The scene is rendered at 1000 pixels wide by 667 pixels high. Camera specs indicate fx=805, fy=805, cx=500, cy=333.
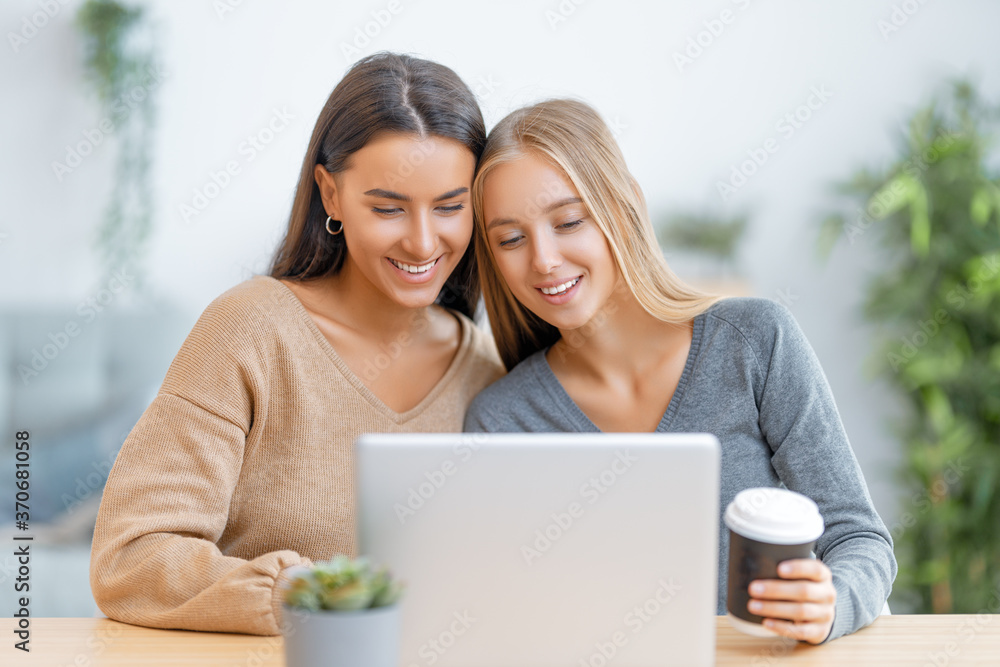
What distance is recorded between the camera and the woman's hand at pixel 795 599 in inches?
37.3

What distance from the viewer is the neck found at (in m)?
1.66

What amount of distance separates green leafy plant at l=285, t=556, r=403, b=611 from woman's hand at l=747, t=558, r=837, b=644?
17.3 inches

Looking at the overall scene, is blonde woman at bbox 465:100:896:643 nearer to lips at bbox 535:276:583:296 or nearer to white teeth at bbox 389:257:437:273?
lips at bbox 535:276:583:296

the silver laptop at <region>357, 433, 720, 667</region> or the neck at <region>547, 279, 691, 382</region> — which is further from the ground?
the neck at <region>547, 279, 691, 382</region>

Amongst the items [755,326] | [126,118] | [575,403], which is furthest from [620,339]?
[126,118]

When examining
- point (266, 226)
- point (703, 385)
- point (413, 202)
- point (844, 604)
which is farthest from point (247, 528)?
point (266, 226)

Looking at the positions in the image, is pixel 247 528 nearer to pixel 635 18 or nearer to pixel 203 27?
pixel 203 27

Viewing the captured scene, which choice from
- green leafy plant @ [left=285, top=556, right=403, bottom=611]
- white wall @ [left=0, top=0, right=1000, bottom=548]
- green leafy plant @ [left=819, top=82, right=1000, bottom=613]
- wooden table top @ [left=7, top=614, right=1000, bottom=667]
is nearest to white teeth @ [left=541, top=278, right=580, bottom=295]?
wooden table top @ [left=7, top=614, right=1000, bottom=667]

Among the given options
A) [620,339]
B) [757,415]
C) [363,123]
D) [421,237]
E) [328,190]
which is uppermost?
[363,123]

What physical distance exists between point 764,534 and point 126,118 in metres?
2.80

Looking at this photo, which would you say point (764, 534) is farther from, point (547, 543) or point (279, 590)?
point (279, 590)

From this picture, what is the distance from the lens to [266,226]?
3031 millimetres

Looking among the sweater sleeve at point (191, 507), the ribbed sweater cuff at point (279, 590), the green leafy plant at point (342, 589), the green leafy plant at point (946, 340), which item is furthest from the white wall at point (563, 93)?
the green leafy plant at point (342, 589)

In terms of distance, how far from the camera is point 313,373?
1536 millimetres
